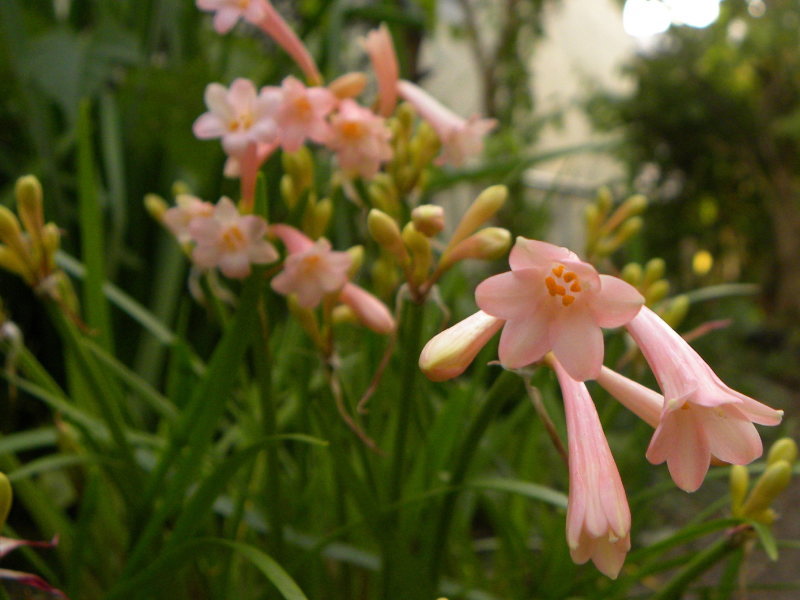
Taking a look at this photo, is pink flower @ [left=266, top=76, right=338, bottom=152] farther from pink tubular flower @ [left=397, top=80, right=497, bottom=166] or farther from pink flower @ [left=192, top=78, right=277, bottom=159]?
pink tubular flower @ [left=397, top=80, right=497, bottom=166]

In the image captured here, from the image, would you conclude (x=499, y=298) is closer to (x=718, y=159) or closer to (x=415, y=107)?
(x=415, y=107)

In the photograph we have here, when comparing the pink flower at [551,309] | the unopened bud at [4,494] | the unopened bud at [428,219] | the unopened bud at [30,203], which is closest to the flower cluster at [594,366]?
the pink flower at [551,309]

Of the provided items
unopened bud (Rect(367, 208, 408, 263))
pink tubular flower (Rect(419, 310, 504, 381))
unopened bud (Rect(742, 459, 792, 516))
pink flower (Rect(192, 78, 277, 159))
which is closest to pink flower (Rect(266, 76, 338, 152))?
pink flower (Rect(192, 78, 277, 159))

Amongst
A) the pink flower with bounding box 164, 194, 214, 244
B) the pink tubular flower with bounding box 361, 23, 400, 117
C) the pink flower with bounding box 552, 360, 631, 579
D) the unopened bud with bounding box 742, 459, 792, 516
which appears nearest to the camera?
the pink flower with bounding box 552, 360, 631, 579

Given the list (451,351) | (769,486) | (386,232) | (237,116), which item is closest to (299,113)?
(237,116)

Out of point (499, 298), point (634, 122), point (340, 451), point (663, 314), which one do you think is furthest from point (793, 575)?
point (634, 122)

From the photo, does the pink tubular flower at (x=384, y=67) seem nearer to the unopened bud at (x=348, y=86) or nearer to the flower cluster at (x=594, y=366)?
the unopened bud at (x=348, y=86)
